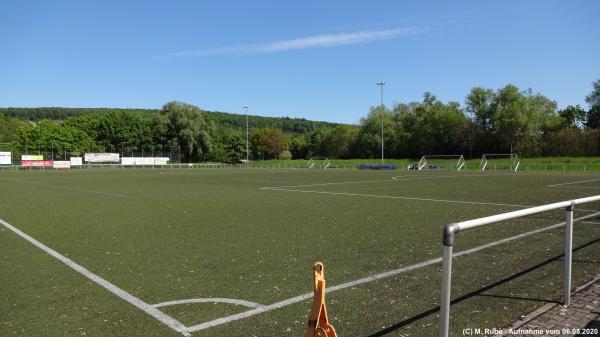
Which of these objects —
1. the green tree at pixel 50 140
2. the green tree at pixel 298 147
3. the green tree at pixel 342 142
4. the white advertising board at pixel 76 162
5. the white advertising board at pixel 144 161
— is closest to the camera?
the white advertising board at pixel 76 162

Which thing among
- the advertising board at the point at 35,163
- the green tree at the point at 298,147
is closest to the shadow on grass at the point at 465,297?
the advertising board at the point at 35,163

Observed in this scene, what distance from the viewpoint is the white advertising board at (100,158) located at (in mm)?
78631

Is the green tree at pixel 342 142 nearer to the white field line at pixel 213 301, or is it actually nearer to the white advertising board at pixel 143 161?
the white advertising board at pixel 143 161

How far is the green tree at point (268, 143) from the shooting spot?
121600 mm

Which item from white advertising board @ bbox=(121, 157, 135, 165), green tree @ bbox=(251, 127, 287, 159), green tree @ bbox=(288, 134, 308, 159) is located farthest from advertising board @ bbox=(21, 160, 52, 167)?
green tree @ bbox=(288, 134, 308, 159)

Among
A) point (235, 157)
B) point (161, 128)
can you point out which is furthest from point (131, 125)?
point (235, 157)

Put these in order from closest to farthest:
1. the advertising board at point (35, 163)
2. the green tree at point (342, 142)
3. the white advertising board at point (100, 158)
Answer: the advertising board at point (35, 163) → the white advertising board at point (100, 158) → the green tree at point (342, 142)

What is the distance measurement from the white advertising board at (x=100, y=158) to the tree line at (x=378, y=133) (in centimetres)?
996

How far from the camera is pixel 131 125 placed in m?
105

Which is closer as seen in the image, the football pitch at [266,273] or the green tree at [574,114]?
the football pitch at [266,273]

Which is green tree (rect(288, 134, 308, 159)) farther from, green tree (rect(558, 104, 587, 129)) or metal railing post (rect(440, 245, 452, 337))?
metal railing post (rect(440, 245, 452, 337))

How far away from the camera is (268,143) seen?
121250 mm

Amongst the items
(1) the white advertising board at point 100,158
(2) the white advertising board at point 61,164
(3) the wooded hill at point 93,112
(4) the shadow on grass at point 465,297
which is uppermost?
(3) the wooded hill at point 93,112

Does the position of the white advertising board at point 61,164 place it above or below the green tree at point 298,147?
below
